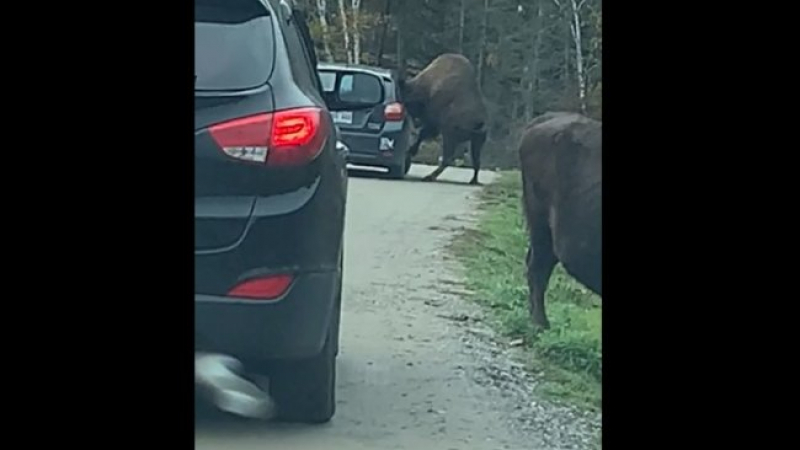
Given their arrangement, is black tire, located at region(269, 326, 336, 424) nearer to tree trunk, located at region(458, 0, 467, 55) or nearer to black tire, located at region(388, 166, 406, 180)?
black tire, located at region(388, 166, 406, 180)

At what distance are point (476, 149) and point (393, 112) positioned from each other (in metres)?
0.16

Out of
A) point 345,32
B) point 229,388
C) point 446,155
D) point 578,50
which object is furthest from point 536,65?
point 229,388

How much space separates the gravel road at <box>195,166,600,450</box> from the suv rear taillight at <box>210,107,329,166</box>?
0.12 m

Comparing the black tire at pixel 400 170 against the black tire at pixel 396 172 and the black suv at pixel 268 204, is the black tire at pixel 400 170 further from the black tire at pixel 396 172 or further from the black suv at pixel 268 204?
the black suv at pixel 268 204

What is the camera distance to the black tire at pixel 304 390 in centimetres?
210

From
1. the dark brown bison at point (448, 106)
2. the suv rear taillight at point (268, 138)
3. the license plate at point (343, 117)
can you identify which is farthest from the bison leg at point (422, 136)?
the suv rear taillight at point (268, 138)

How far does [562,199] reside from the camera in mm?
2240

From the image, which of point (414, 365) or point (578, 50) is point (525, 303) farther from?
point (578, 50)

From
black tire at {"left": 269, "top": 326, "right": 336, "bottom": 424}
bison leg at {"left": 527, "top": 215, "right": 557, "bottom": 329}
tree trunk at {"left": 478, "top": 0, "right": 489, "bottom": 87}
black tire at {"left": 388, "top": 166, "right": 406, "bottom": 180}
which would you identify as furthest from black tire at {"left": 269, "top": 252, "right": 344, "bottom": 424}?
tree trunk at {"left": 478, "top": 0, "right": 489, "bottom": 87}

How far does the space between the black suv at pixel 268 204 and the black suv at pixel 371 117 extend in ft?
0.15
